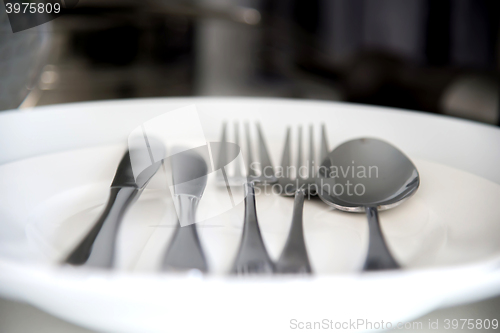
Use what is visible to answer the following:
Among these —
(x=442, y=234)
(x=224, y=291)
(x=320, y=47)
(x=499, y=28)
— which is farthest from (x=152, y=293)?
(x=320, y=47)

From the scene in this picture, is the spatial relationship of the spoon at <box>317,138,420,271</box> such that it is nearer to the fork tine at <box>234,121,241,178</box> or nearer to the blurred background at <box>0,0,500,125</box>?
the fork tine at <box>234,121,241,178</box>

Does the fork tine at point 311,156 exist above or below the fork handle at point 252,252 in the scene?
below

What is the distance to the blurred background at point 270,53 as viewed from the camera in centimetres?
57

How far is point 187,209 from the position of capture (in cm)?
18

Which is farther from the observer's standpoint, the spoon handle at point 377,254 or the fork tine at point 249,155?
the fork tine at point 249,155

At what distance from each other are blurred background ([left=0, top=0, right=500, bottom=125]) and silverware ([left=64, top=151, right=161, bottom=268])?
4.8 inches

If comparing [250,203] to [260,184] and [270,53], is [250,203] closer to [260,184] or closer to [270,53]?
[260,184]

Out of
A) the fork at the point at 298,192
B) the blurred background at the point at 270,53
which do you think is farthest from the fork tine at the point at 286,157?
the blurred background at the point at 270,53

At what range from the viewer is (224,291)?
3.5 inches

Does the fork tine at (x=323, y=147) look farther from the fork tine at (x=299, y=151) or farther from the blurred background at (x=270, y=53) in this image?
the blurred background at (x=270, y=53)

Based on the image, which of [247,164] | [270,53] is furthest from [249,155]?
[270,53]

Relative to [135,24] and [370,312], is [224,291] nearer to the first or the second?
[370,312]

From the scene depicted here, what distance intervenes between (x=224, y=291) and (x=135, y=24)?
3.13ft

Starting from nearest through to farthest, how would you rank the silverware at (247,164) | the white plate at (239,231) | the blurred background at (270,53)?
1. the white plate at (239,231)
2. the silverware at (247,164)
3. the blurred background at (270,53)
